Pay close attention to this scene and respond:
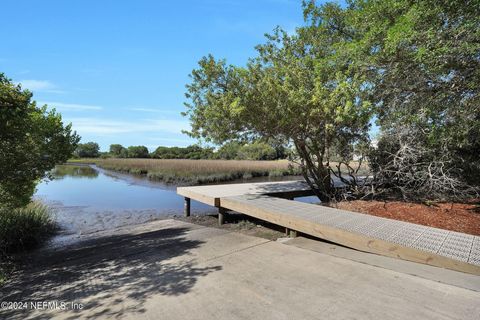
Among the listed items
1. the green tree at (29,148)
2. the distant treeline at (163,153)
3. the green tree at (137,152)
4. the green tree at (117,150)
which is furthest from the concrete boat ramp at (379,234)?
the green tree at (117,150)

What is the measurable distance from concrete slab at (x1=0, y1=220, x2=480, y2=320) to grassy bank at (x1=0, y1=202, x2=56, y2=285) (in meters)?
1.53

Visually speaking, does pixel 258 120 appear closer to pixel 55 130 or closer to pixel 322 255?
pixel 322 255

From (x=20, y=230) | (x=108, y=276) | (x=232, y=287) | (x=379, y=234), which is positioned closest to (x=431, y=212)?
(x=379, y=234)

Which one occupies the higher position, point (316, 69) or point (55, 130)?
point (316, 69)

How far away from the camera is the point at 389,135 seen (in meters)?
7.87

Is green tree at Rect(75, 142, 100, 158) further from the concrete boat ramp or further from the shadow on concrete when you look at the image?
the concrete boat ramp

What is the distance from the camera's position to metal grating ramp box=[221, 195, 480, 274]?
12.6 ft

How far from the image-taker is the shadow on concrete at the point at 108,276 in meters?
3.68

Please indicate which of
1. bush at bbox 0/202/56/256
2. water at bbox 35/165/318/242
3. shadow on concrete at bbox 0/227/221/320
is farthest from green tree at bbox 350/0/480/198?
bush at bbox 0/202/56/256

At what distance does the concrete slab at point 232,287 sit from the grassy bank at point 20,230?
1527mm

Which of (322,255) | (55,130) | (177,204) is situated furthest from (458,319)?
(177,204)

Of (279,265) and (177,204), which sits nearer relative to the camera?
(279,265)

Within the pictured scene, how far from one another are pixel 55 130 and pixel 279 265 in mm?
5514

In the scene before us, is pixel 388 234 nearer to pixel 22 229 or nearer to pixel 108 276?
pixel 108 276
